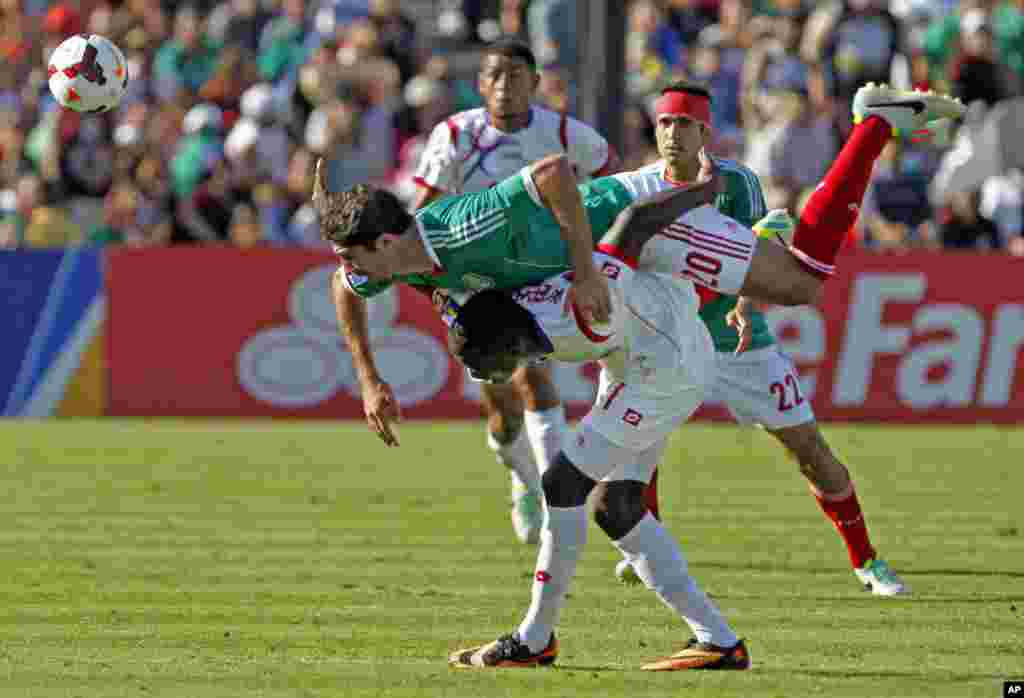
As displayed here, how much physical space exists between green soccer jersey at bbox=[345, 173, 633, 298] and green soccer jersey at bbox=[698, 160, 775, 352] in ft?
7.24

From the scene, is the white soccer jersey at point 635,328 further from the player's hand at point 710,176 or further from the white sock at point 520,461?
the white sock at point 520,461

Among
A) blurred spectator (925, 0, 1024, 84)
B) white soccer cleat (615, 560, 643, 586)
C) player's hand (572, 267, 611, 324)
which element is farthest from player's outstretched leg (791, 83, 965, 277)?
blurred spectator (925, 0, 1024, 84)

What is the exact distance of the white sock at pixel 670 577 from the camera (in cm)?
812

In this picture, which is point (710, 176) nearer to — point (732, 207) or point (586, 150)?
point (732, 207)

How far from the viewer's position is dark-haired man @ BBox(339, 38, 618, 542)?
40.7 ft

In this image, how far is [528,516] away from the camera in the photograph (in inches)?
487

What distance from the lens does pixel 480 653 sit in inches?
329

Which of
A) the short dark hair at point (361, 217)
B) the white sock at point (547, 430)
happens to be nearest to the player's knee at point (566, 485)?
the short dark hair at point (361, 217)

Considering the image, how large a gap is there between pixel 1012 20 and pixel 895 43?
1.54m

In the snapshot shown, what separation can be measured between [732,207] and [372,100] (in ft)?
41.8

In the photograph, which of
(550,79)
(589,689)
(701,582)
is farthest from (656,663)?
(550,79)

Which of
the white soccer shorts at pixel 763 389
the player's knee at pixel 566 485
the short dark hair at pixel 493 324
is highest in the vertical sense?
the short dark hair at pixel 493 324

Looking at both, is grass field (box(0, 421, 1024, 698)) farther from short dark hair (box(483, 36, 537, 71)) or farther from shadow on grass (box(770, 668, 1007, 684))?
short dark hair (box(483, 36, 537, 71))

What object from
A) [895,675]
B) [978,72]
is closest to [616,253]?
[895,675]
